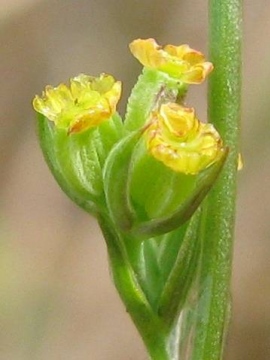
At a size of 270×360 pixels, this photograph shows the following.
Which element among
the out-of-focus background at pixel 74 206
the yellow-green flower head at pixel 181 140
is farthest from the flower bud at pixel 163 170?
the out-of-focus background at pixel 74 206

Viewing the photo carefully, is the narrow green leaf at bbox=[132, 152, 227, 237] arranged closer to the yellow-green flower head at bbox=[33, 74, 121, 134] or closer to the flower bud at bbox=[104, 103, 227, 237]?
the flower bud at bbox=[104, 103, 227, 237]

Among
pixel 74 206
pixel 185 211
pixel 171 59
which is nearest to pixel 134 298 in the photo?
pixel 185 211

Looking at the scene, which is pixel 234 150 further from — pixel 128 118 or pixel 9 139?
pixel 9 139

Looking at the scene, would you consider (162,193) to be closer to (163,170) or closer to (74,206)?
(163,170)

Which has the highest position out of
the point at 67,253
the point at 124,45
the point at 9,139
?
the point at 124,45

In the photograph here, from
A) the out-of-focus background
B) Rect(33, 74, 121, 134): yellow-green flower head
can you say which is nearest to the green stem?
Rect(33, 74, 121, 134): yellow-green flower head

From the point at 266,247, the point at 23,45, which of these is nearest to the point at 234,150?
the point at 266,247
